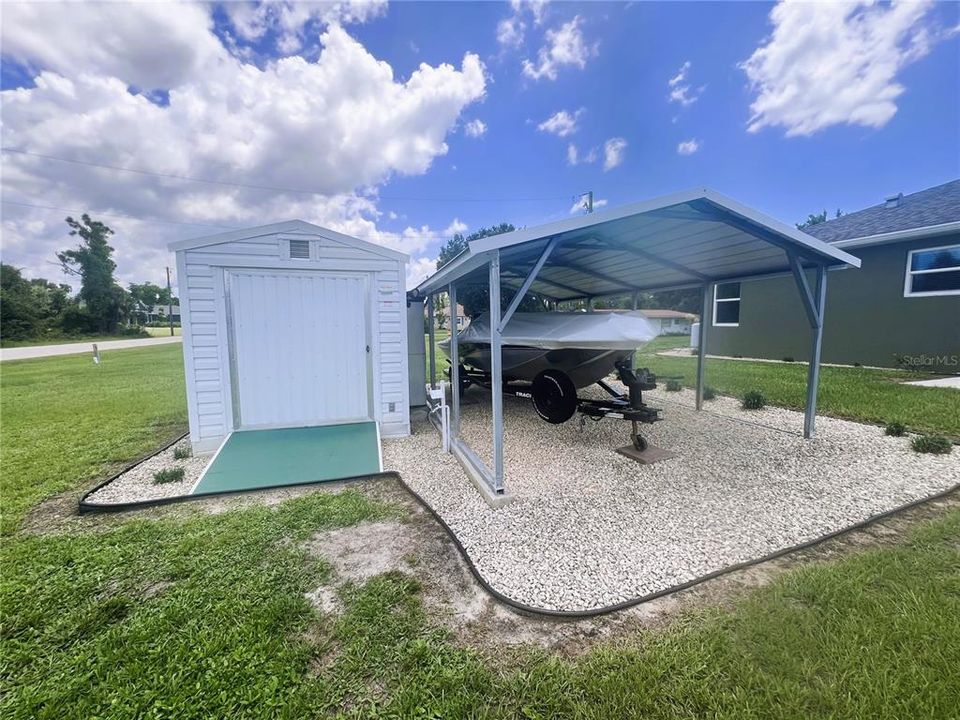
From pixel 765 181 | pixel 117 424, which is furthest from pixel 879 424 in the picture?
pixel 765 181

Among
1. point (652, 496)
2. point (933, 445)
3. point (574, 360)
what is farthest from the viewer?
point (574, 360)

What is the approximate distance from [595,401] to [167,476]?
496 cm

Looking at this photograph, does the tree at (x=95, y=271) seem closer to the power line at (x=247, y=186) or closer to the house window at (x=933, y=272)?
the power line at (x=247, y=186)

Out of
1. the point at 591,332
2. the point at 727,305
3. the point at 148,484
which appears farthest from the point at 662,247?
the point at 727,305

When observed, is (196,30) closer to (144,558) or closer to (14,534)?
(14,534)

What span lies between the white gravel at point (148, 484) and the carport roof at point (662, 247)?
11.7 ft

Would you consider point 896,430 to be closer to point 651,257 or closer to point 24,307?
point 651,257

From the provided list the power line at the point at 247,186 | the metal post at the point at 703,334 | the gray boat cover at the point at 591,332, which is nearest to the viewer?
the gray boat cover at the point at 591,332

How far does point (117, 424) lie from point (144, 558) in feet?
16.0

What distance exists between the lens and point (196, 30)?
6707 mm

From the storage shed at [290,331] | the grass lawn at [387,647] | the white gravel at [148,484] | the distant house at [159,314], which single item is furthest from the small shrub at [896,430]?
the distant house at [159,314]

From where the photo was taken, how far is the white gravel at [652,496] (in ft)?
8.21

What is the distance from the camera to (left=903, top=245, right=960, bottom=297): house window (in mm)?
8672

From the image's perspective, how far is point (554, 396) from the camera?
5.66 m
